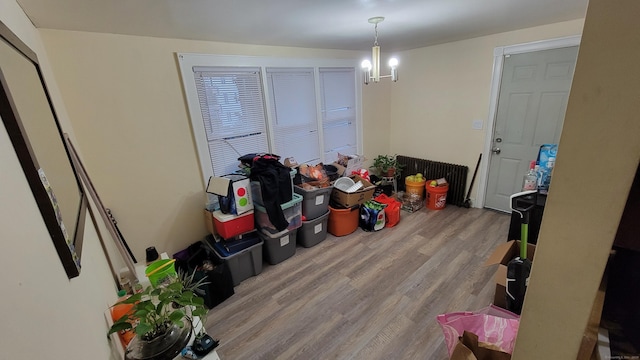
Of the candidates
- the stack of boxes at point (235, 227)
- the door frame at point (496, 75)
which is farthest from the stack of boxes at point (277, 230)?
the door frame at point (496, 75)

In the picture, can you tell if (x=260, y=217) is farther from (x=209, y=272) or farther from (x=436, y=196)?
(x=436, y=196)

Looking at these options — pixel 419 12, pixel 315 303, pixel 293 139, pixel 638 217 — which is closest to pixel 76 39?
pixel 293 139

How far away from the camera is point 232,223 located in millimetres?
2410

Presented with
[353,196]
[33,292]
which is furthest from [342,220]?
[33,292]

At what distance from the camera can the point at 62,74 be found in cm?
189

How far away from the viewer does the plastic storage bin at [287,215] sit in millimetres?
2656

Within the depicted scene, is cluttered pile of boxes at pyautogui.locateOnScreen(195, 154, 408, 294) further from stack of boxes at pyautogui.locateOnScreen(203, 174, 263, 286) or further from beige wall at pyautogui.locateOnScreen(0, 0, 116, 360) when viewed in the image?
beige wall at pyautogui.locateOnScreen(0, 0, 116, 360)

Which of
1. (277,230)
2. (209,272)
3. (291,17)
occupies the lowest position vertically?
(209,272)

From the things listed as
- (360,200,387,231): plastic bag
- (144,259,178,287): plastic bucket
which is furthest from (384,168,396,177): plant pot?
(144,259,178,287): plastic bucket

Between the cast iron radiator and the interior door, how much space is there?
1.13 ft

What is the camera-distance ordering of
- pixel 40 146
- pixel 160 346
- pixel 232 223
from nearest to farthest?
pixel 40 146
pixel 160 346
pixel 232 223

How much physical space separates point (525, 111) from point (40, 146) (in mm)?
4084

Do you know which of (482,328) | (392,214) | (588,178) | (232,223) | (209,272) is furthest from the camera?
(392,214)

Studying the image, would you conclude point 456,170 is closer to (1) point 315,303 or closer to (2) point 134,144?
(1) point 315,303
